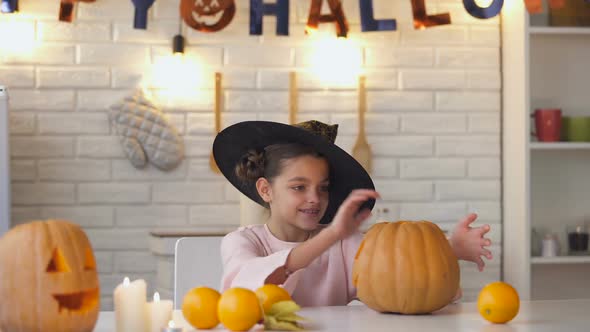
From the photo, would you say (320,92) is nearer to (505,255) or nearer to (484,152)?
(484,152)

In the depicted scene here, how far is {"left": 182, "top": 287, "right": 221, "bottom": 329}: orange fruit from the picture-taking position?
54.4 inches

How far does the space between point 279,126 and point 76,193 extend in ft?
5.75

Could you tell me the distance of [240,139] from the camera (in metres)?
2.15

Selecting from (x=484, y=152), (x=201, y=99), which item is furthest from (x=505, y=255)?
(x=201, y=99)

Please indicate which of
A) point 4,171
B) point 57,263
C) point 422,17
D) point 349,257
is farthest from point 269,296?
point 422,17

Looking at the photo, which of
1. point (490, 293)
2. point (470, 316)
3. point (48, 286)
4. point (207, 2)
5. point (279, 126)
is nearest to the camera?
point (48, 286)

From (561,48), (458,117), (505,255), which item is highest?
(561,48)

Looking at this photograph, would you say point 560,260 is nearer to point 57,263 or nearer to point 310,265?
point 310,265

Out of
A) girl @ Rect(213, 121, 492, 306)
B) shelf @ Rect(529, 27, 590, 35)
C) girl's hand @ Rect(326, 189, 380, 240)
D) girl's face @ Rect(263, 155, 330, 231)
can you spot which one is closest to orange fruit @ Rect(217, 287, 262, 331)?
girl's hand @ Rect(326, 189, 380, 240)

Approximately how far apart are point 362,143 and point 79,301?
245 cm

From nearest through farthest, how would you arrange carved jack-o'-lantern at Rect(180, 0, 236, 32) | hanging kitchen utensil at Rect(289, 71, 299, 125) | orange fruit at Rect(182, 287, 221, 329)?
orange fruit at Rect(182, 287, 221, 329) → carved jack-o'-lantern at Rect(180, 0, 236, 32) → hanging kitchen utensil at Rect(289, 71, 299, 125)

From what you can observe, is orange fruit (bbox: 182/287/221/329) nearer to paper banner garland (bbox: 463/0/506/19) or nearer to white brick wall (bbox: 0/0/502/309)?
white brick wall (bbox: 0/0/502/309)

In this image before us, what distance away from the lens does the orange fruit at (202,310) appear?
1381 millimetres

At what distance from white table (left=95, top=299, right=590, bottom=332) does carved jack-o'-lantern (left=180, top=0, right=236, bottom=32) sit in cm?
191
